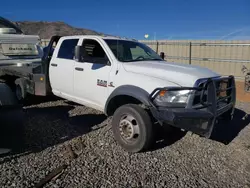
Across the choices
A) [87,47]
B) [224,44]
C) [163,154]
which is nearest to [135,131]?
[163,154]

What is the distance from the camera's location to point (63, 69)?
555 centimetres

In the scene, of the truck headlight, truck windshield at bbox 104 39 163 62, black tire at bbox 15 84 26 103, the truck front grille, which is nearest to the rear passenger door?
truck windshield at bbox 104 39 163 62

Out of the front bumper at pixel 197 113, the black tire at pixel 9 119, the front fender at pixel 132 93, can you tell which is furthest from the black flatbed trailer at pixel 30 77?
the front bumper at pixel 197 113

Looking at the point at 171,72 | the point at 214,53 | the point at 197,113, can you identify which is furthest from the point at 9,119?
the point at 214,53

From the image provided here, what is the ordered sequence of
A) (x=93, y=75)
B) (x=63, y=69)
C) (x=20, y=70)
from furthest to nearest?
(x=20, y=70), (x=63, y=69), (x=93, y=75)

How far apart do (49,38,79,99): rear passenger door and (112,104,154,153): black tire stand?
1725 mm

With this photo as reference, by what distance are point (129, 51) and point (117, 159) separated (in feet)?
7.68

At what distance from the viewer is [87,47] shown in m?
5.25

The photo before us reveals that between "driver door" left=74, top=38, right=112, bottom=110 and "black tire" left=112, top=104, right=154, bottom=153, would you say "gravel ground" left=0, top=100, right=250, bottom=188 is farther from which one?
"driver door" left=74, top=38, right=112, bottom=110

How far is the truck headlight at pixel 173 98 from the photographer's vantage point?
3.71m

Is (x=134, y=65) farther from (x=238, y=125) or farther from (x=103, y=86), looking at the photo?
(x=238, y=125)

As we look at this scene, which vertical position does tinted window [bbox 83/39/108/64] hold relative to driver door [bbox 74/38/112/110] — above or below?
above

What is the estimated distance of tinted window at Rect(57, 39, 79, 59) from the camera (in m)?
5.55

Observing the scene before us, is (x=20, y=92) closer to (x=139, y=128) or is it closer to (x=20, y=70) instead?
(x=20, y=70)
